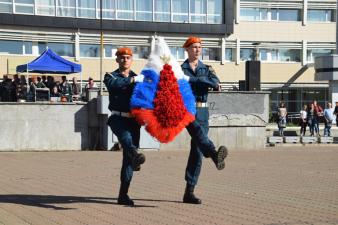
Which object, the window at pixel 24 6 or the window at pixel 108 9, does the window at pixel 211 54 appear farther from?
the window at pixel 24 6

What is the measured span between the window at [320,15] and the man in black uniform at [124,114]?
45.6 metres

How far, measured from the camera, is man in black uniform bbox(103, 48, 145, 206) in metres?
7.62

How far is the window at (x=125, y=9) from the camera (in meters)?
44.3

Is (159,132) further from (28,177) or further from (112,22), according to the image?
(112,22)

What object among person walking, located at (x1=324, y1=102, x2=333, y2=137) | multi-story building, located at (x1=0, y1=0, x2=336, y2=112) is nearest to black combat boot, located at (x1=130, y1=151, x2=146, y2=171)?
person walking, located at (x1=324, y1=102, x2=333, y2=137)

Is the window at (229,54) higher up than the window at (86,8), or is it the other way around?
the window at (86,8)

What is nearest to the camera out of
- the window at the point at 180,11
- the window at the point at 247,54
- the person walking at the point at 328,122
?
the person walking at the point at 328,122

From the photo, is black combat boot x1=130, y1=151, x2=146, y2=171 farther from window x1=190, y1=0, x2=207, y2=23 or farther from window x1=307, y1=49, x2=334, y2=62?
window x1=307, y1=49, x2=334, y2=62

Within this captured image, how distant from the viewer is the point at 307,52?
5094 cm

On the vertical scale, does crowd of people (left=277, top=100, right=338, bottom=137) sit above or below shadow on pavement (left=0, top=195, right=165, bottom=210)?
below

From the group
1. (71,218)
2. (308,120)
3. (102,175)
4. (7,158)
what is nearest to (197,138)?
(71,218)

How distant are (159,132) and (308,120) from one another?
77.6 feet

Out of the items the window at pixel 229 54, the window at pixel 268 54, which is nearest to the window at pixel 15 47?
the window at pixel 229 54

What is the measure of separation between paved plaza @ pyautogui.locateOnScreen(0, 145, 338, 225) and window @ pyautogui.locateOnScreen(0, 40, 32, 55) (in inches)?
1065
